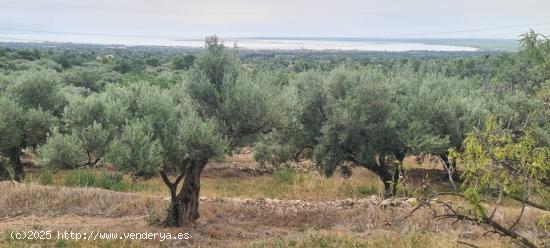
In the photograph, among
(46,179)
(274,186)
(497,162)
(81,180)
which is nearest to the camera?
(497,162)

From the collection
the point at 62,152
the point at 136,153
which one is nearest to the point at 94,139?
the point at 62,152

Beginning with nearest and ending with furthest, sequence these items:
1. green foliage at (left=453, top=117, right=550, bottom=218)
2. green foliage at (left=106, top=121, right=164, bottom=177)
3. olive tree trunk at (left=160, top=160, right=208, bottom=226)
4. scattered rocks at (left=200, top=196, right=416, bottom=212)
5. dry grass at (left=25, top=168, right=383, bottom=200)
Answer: green foliage at (left=453, top=117, right=550, bottom=218) < green foliage at (left=106, top=121, right=164, bottom=177) < olive tree trunk at (left=160, top=160, right=208, bottom=226) < scattered rocks at (left=200, top=196, right=416, bottom=212) < dry grass at (left=25, top=168, right=383, bottom=200)

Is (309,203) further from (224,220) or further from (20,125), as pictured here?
(20,125)

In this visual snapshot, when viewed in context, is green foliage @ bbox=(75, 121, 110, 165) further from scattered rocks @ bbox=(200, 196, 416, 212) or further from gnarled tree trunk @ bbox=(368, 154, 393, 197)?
gnarled tree trunk @ bbox=(368, 154, 393, 197)

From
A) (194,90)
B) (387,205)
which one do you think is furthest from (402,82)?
(194,90)

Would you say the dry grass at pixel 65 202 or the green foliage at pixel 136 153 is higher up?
the green foliage at pixel 136 153

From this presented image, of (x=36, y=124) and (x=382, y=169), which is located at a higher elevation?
(x=36, y=124)

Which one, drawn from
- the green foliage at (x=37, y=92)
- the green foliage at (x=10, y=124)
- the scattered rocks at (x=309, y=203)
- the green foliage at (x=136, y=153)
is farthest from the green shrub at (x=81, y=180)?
the green foliage at (x=136, y=153)

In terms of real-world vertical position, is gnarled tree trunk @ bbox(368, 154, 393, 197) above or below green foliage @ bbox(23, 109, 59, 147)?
below

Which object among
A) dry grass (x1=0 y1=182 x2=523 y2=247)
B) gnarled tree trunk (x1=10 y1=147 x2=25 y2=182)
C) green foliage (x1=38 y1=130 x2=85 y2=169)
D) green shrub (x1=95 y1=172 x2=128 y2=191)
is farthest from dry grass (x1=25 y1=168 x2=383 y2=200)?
green foliage (x1=38 y1=130 x2=85 y2=169)

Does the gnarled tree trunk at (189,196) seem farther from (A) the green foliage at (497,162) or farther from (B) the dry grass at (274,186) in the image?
(A) the green foliage at (497,162)

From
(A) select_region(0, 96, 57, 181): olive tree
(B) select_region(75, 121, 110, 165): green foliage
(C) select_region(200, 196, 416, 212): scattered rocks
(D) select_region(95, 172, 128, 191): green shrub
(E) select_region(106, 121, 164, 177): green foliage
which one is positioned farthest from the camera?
(D) select_region(95, 172, 128, 191): green shrub

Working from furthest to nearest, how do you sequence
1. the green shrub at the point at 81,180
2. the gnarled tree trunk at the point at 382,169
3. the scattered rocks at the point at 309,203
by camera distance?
the green shrub at the point at 81,180
the gnarled tree trunk at the point at 382,169
the scattered rocks at the point at 309,203

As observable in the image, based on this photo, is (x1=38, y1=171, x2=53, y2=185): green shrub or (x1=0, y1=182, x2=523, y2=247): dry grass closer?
(x1=0, y1=182, x2=523, y2=247): dry grass
